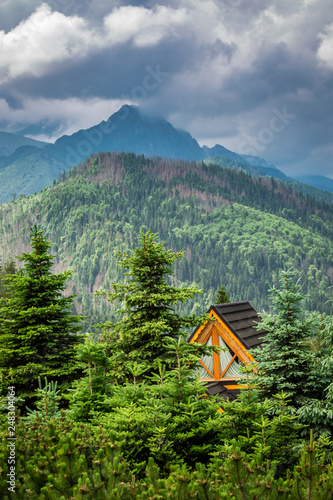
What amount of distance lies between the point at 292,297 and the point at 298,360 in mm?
1129

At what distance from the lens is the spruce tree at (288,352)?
25.3 feet

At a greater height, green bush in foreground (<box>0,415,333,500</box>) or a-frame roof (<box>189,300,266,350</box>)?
a-frame roof (<box>189,300,266,350</box>)

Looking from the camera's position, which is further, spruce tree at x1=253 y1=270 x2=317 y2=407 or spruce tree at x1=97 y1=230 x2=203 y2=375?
spruce tree at x1=97 y1=230 x2=203 y2=375

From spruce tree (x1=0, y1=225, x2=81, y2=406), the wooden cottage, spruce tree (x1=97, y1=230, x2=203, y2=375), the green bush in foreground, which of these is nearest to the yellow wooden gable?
the wooden cottage

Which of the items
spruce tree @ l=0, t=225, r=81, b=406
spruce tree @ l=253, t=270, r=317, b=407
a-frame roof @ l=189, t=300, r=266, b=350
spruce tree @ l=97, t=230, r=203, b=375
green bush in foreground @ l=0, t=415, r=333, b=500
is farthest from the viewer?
a-frame roof @ l=189, t=300, r=266, b=350

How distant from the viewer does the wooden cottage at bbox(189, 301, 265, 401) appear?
12.5 m

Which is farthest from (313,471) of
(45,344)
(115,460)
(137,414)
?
(45,344)

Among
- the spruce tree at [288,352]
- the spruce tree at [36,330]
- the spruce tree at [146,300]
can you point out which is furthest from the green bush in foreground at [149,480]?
the spruce tree at [36,330]

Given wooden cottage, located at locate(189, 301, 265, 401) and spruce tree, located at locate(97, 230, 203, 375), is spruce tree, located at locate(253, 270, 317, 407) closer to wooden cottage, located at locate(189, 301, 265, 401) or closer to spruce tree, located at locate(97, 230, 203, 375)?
spruce tree, located at locate(97, 230, 203, 375)

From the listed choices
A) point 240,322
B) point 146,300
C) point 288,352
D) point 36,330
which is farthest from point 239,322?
point 36,330

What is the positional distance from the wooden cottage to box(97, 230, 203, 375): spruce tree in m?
2.17

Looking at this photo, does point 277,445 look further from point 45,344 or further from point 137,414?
point 45,344

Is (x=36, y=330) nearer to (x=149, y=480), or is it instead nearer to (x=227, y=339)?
(x=227, y=339)

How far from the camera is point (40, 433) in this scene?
14.4 feet
